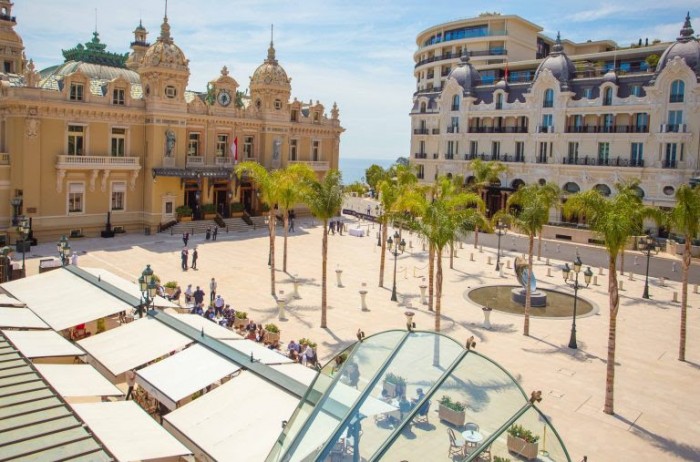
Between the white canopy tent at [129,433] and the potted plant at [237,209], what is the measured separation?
41.8 m

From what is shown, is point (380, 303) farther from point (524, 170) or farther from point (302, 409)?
point (524, 170)

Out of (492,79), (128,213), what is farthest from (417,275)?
(492,79)

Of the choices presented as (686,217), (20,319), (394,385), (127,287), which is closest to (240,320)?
(127,287)

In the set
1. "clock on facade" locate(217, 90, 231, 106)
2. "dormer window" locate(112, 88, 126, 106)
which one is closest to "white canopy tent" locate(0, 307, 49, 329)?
"dormer window" locate(112, 88, 126, 106)

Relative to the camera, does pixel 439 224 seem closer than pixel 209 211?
Yes

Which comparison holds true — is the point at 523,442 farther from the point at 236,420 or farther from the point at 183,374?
the point at 183,374

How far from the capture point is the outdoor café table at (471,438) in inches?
260

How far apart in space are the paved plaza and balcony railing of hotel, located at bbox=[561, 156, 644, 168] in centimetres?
1307

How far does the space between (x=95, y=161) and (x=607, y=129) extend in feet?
148

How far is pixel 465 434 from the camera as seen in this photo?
6.75 meters

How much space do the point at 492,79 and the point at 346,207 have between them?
24.2 m

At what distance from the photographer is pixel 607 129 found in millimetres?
55000

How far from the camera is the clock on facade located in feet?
172

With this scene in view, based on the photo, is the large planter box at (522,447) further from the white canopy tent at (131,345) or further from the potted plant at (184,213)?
the potted plant at (184,213)
